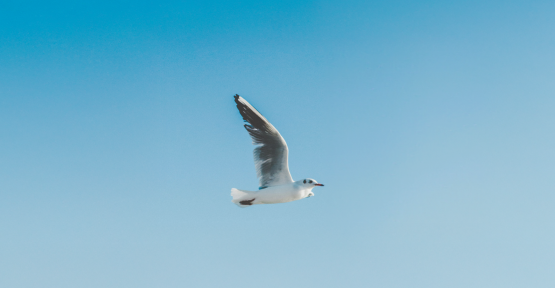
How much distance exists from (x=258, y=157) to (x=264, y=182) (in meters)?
0.67

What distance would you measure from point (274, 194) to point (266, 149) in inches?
44.5

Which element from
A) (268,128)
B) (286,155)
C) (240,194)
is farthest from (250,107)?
(240,194)

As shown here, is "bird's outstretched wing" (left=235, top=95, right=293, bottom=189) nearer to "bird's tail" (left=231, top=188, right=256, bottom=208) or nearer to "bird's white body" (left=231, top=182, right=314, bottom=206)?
"bird's white body" (left=231, top=182, right=314, bottom=206)

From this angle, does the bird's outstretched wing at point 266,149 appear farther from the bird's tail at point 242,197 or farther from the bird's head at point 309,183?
the bird's tail at point 242,197

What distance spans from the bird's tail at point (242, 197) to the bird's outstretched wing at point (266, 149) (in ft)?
2.06

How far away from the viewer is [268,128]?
9.48 metres

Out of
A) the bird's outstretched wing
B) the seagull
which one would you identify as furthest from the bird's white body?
the bird's outstretched wing

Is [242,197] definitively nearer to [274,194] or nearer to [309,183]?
[274,194]

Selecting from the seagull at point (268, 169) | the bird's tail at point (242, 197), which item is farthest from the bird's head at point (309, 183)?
the bird's tail at point (242, 197)

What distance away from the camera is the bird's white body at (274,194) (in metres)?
9.27

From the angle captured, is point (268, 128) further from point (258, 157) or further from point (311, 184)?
point (311, 184)

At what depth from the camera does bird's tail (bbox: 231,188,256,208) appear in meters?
9.23

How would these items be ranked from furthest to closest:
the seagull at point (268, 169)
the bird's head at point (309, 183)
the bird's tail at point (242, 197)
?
the bird's head at point (309, 183) → the seagull at point (268, 169) → the bird's tail at point (242, 197)

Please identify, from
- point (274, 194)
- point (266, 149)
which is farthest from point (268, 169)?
point (274, 194)
